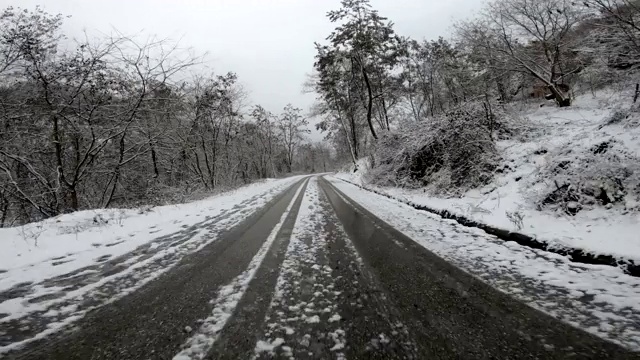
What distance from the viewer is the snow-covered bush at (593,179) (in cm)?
484

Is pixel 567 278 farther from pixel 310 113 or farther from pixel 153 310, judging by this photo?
pixel 310 113

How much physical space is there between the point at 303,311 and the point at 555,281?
8.88 feet

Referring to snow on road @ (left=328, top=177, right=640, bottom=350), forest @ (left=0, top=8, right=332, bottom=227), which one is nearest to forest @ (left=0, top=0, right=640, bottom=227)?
forest @ (left=0, top=8, right=332, bottom=227)

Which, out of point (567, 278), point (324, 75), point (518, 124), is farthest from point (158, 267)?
point (324, 75)

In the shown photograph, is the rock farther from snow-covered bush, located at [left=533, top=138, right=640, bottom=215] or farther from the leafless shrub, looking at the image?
the leafless shrub

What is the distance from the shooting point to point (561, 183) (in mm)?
5742

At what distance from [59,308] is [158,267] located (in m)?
1.30

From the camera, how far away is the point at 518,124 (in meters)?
9.80

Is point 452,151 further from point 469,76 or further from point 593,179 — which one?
point 469,76

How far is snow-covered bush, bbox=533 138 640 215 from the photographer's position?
15.9 feet

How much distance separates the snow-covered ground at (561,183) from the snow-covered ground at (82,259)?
5.70 meters

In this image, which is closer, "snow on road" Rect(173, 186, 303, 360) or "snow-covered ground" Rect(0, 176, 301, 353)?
"snow on road" Rect(173, 186, 303, 360)

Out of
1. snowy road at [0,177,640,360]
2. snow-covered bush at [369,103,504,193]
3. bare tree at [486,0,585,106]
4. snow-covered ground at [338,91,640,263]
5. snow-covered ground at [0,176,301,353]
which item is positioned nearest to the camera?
snowy road at [0,177,640,360]

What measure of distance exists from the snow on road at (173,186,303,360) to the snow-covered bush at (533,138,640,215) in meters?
5.47
